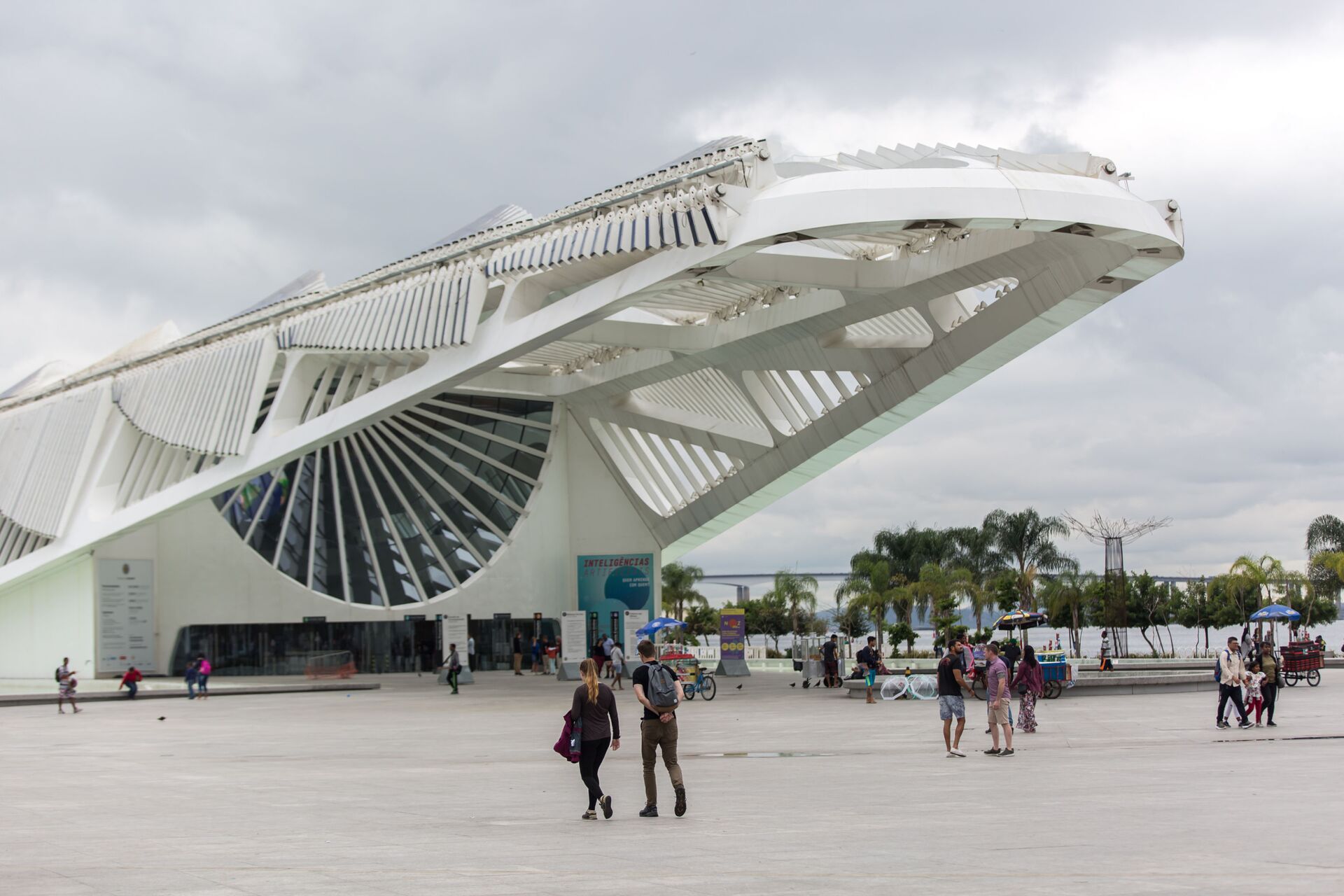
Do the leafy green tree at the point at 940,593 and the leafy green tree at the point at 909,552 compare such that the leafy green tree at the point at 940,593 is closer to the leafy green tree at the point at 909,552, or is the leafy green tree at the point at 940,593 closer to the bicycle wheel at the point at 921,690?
the leafy green tree at the point at 909,552

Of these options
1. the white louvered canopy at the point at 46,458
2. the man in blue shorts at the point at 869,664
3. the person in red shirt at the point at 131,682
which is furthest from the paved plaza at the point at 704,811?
the white louvered canopy at the point at 46,458

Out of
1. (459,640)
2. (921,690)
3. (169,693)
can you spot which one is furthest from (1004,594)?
(169,693)

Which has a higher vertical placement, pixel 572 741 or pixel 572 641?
pixel 572 741

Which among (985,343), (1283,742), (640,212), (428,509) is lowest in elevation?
(1283,742)

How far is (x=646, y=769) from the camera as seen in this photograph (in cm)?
1015

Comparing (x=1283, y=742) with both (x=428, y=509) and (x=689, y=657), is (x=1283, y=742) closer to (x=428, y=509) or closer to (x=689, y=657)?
(x=689, y=657)

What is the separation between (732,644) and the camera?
36469 mm

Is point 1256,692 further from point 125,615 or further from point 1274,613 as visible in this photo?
point 125,615

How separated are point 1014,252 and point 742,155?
5.89 m

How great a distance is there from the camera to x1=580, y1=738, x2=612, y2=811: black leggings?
1000cm

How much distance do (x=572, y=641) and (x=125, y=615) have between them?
12.4 m

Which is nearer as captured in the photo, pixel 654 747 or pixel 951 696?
pixel 654 747

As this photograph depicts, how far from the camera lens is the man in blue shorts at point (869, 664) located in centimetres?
2509

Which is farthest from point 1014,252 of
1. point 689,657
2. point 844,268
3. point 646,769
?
point 646,769
